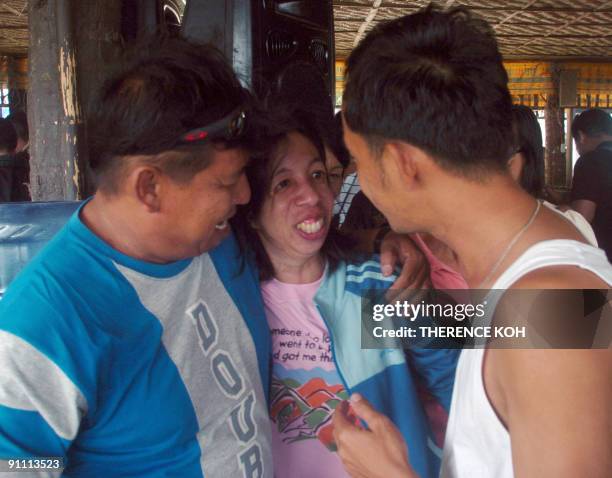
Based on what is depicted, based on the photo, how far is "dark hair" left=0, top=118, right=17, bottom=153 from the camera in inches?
126

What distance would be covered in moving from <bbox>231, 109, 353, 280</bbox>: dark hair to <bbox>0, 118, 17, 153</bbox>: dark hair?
2404mm

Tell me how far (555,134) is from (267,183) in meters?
7.38

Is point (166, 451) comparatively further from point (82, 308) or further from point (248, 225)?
point (248, 225)

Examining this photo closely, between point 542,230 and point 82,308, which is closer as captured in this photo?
point 542,230

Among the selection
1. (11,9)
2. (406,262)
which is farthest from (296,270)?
(11,9)

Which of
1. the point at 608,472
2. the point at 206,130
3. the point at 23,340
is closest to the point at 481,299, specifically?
the point at 608,472

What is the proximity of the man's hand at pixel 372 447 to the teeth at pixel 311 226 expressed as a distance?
0.47 meters

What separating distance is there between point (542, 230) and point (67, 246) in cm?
71

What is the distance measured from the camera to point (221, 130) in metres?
1.03

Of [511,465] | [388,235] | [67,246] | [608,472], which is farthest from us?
[388,235]

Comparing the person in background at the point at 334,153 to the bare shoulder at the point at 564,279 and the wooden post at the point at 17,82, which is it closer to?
the bare shoulder at the point at 564,279

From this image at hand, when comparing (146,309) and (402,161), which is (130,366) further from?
(402,161)

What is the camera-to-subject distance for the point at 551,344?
24.9 inches

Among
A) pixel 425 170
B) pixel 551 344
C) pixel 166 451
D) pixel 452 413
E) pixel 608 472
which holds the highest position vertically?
pixel 425 170
